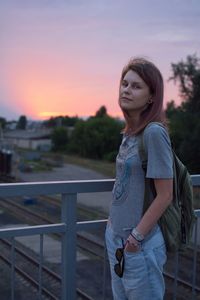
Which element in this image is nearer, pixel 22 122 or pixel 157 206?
pixel 157 206

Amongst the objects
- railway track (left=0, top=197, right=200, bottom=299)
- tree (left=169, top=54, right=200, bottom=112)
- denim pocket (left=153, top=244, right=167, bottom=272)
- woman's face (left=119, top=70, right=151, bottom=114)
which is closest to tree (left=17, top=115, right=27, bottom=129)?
tree (left=169, top=54, right=200, bottom=112)

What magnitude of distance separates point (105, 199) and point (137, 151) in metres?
25.3

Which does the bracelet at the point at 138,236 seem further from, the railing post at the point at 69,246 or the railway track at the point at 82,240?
the railway track at the point at 82,240

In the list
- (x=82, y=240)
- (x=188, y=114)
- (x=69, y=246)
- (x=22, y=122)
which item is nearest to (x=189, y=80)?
(x=188, y=114)

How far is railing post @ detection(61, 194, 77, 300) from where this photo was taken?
9.96 feet

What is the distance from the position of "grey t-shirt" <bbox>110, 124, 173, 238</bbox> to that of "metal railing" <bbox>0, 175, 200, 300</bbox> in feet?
1.65

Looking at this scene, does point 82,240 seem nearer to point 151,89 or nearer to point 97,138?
point 151,89

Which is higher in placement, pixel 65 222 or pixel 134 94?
pixel 134 94

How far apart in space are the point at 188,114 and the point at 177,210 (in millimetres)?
36205

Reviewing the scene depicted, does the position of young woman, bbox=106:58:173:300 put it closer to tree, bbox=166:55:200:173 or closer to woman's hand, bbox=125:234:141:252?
woman's hand, bbox=125:234:141:252

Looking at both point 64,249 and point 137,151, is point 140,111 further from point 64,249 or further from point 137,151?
point 64,249

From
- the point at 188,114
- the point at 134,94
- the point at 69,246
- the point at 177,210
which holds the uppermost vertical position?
the point at 188,114

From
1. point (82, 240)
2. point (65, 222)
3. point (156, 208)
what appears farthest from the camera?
point (82, 240)

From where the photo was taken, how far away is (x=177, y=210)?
8.38 feet
